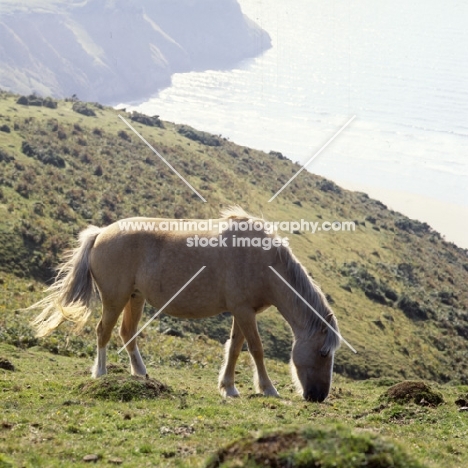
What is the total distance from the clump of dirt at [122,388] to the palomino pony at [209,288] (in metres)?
1.64

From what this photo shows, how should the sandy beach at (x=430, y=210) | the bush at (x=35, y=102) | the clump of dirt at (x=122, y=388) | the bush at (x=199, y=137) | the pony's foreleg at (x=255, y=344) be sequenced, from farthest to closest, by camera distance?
1. the sandy beach at (x=430, y=210)
2. the bush at (x=199, y=137)
3. the bush at (x=35, y=102)
4. the pony's foreleg at (x=255, y=344)
5. the clump of dirt at (x=122, y=388)

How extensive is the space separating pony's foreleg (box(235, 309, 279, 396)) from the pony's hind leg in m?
2.35

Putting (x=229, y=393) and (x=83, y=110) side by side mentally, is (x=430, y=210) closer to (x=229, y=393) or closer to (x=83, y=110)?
(x=83, y=110)

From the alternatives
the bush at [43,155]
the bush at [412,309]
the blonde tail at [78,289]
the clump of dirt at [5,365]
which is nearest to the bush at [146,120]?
the bush at [43,155]

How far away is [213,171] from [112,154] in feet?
30.9

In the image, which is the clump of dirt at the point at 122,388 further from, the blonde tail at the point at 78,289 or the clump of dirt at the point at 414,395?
the clump of dirt at the point at 414,395

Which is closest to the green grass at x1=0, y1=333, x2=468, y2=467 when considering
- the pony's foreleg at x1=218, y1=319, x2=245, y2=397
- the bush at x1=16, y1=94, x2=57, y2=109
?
the pony's foreleg at x1=218, y1=319, x2=245, y2=397

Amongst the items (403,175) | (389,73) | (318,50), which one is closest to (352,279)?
(403,175)

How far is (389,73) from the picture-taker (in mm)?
156750

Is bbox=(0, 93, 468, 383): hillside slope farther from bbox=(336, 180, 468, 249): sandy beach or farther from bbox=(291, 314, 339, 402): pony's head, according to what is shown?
bbox=(291, 314, 339, 402): pony's head

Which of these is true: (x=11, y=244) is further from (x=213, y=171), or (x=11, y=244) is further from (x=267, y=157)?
(x=267, y=157)

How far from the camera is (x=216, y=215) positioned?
43031 millimetres

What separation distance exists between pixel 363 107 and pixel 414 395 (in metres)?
126

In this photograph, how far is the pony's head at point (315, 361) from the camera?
11.2 m
